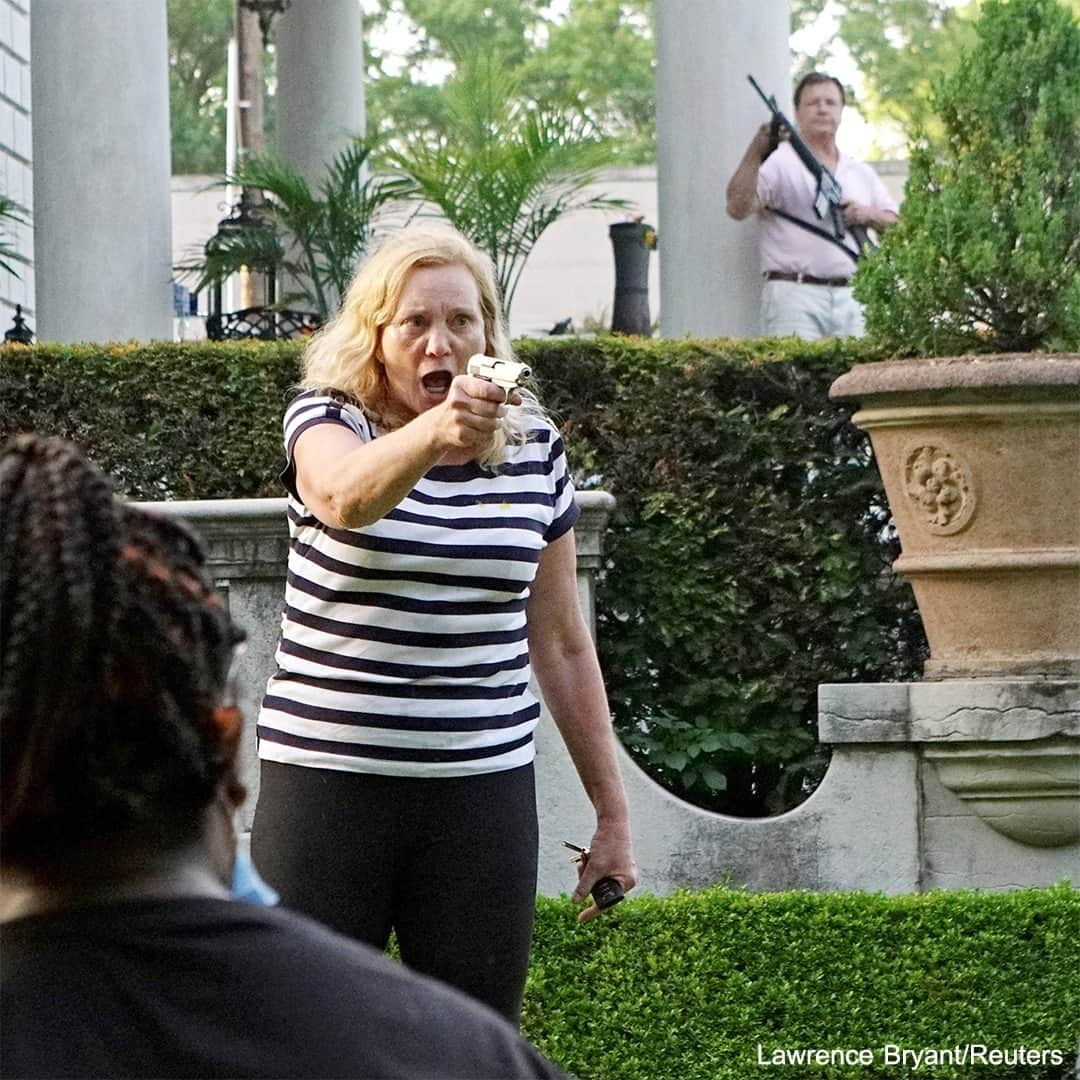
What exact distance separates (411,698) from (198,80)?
49517 millimetres

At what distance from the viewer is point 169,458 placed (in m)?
6.39

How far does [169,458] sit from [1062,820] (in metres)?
2.78

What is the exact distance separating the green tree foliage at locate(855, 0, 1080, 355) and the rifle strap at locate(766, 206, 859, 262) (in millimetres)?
2481

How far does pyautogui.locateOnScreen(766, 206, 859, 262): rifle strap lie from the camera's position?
28.5 ft

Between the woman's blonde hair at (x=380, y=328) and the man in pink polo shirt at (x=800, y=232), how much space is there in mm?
5388

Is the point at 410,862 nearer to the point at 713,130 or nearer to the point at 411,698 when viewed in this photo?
the point at 411,698

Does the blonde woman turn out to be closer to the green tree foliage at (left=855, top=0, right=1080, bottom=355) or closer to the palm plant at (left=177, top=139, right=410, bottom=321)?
the green tree foliage at (left=855, top=0, right=1080, bottom=355)

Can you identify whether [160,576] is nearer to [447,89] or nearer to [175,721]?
[175,721]

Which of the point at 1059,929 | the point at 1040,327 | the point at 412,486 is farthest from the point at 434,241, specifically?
the point at 1040,327

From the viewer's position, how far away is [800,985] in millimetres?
5215

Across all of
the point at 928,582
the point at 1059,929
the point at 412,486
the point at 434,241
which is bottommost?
the point at 1059,929

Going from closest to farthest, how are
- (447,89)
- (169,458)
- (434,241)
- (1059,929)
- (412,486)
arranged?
1. (412,486)
2. (434,241)
3. (1059,929)
4. (169,458)
5. (447,89)

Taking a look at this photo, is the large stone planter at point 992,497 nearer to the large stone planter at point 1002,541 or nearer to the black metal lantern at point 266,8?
the large stone planter at point 1002,541

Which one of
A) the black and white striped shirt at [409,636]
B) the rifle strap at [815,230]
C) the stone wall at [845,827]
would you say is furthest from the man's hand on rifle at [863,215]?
the black and white striped shirt at [409,636]
